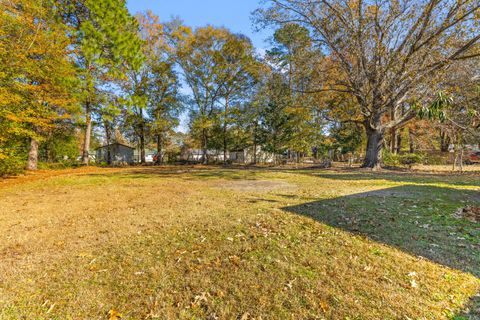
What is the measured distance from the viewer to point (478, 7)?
9.16m

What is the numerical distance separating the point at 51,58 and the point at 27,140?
5.65 meters

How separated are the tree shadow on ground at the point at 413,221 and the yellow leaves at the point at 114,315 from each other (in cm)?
299

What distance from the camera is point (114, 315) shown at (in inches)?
78.5

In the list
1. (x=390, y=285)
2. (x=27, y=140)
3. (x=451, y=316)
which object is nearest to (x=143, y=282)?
(x=390, y=285)

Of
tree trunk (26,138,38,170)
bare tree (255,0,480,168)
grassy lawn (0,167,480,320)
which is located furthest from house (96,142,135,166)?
grassy lawn (0,167,480,320)

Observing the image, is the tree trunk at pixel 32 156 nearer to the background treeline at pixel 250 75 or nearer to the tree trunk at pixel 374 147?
the background treeline at pixel 250 75

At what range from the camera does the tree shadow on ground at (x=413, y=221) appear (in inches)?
118

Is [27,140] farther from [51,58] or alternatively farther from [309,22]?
[309,22]

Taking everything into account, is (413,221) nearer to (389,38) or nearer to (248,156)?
(389,38)

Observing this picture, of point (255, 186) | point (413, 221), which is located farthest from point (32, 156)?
point (413, 221)

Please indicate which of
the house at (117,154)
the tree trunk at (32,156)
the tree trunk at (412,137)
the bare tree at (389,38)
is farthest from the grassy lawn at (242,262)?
the house at (117,154)

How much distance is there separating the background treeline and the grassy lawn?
257 cm

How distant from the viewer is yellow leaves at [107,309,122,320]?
6.44ft

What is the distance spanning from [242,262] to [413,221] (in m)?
3.52
